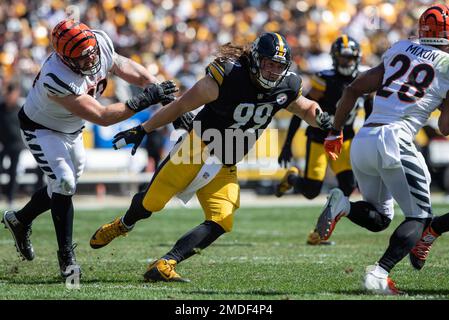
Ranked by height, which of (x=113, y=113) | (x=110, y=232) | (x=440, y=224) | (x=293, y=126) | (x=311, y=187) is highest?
(x=113, y=113)

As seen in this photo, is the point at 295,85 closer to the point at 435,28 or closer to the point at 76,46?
the point at 435,28

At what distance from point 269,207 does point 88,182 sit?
3188mm

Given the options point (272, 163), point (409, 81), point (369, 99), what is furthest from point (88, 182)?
point (409, 81)

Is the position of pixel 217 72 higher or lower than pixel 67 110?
higher

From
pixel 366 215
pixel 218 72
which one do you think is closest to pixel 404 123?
pixel 366 215

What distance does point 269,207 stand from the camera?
38.7 feet

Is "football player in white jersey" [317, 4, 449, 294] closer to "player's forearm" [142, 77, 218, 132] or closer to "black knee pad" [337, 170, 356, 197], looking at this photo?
"player's forearm" [142, 77, 218, 132]

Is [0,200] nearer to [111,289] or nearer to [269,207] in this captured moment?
[269,207]

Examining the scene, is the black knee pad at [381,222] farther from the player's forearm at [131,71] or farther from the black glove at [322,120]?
the player's forearm at [131,71]

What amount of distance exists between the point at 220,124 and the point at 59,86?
1.03 m

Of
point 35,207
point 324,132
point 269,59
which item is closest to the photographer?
point 269,59

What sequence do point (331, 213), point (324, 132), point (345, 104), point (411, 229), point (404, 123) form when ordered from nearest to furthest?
point (411, 229) < point (404, 123) < point (345, 104) < point (331, 213) < point (324, 132)

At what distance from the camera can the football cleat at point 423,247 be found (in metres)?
5.44

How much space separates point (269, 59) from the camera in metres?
5.01
